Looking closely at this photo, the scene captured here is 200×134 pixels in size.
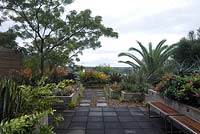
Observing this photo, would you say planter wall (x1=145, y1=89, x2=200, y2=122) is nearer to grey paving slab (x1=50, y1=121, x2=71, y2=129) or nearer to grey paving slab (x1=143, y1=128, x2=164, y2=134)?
grey paving slab (x1=143, y1=128, x2=164, y2=134)

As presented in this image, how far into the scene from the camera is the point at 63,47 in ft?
37.2

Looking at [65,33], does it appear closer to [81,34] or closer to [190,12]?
[81,34]

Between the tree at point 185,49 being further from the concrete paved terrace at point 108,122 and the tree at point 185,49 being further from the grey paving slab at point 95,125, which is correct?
the grey paving slab at point 95,125

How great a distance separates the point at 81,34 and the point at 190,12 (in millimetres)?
4438

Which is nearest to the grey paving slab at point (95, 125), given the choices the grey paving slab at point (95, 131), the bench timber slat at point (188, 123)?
the grey paving slab at point (95, 131)

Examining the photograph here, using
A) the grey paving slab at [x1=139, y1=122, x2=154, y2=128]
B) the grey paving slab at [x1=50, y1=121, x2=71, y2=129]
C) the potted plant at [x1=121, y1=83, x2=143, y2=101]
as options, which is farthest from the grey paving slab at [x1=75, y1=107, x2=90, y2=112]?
the grey paving slab at [x1=139, y1=122, x2=154, y2=128]

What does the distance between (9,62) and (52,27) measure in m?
2.32

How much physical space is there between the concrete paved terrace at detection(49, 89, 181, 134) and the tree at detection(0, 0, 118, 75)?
3899 mm

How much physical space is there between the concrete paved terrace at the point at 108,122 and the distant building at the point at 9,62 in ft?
8.99

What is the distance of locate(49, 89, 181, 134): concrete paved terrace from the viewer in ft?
17.6

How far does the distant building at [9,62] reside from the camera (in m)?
8.70

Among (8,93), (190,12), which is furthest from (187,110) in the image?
(190,12)

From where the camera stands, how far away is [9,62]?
30.8 feet

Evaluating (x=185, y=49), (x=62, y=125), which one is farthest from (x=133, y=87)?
(x=185, y=49)
